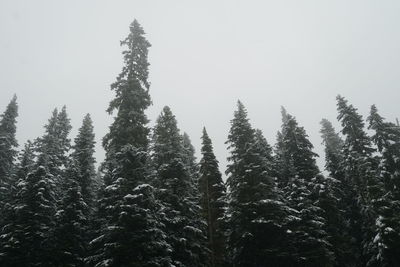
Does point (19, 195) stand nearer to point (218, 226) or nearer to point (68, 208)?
point (68, 208)

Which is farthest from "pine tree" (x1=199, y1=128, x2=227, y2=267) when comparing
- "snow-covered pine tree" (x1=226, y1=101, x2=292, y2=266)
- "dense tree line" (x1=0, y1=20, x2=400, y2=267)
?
"snow-covered pine tree" (x1=226, y1=101, x2=292, y2=266)

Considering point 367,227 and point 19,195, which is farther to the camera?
point 367,227

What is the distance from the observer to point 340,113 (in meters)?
39.2

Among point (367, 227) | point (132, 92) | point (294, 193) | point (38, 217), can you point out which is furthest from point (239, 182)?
point (38, 217)

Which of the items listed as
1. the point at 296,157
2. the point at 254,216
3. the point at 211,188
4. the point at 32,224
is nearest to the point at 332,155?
the point at 296,157

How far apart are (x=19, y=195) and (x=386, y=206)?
32531 millimetres

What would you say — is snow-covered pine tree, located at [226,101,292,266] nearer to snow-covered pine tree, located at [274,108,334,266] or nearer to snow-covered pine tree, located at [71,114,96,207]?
snow-covered pine tree, located at [274,108,334,266]

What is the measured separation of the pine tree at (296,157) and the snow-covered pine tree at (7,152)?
29457 mm

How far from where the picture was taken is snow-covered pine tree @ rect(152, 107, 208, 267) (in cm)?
2594

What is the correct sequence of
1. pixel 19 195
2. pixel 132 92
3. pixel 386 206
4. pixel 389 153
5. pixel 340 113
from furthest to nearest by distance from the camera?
pixel 340 113 < pixel 389 153 < pixel 19 195 < pixel 386 206 < pixel 132 92

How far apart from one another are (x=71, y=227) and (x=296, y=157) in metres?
22.5

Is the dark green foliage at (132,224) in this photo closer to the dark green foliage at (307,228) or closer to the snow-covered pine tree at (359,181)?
the dark green foliage at (307,228)

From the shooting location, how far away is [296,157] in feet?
115

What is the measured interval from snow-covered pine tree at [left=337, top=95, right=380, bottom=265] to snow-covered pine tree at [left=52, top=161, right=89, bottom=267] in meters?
25.7
